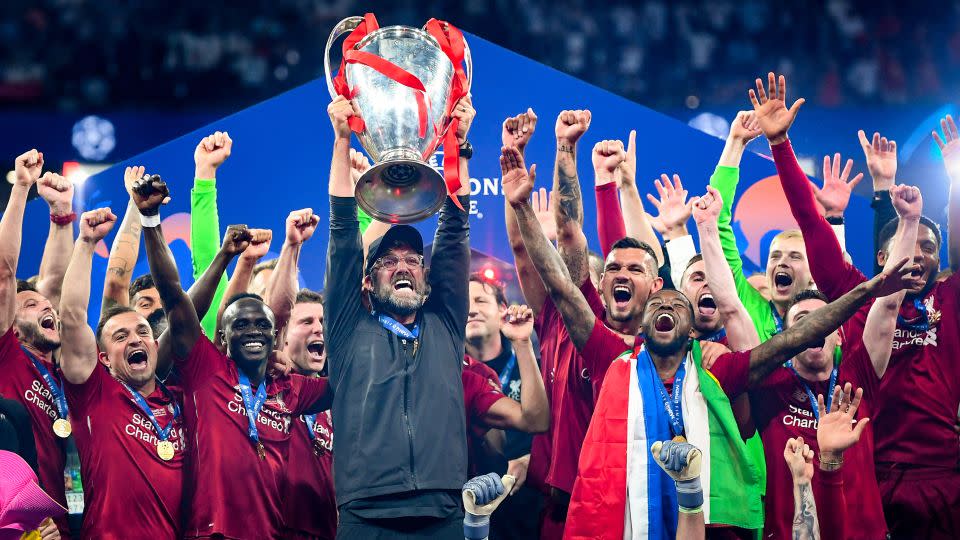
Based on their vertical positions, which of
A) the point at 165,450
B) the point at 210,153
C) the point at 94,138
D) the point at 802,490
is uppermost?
the point at 94,138

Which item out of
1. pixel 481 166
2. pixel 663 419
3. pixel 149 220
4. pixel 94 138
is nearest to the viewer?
pixel 663 419

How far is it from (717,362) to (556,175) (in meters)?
0.96

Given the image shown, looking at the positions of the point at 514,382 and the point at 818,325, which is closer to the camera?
the point at 818,325

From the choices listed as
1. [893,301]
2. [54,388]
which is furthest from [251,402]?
[893,301]

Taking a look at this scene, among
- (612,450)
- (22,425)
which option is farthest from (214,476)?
(612,450)

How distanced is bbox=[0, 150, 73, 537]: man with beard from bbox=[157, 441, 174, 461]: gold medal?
333 mm

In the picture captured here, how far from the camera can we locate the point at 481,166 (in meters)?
5.75

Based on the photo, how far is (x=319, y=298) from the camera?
17.4 ft

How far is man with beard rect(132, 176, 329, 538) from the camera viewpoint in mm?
4730

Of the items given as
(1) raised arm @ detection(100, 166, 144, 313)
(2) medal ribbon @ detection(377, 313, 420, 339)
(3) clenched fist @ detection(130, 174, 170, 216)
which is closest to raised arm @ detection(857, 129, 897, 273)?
(2) medal ribbon @ detection(377, 313, 420, 339)

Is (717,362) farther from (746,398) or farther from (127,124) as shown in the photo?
(127,124)

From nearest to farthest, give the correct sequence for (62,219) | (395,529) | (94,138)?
1. (395,529)
2. (62,219)
3. (94,138)

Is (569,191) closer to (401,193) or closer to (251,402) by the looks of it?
(401,193)

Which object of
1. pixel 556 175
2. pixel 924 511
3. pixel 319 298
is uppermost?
pixel 556 175
